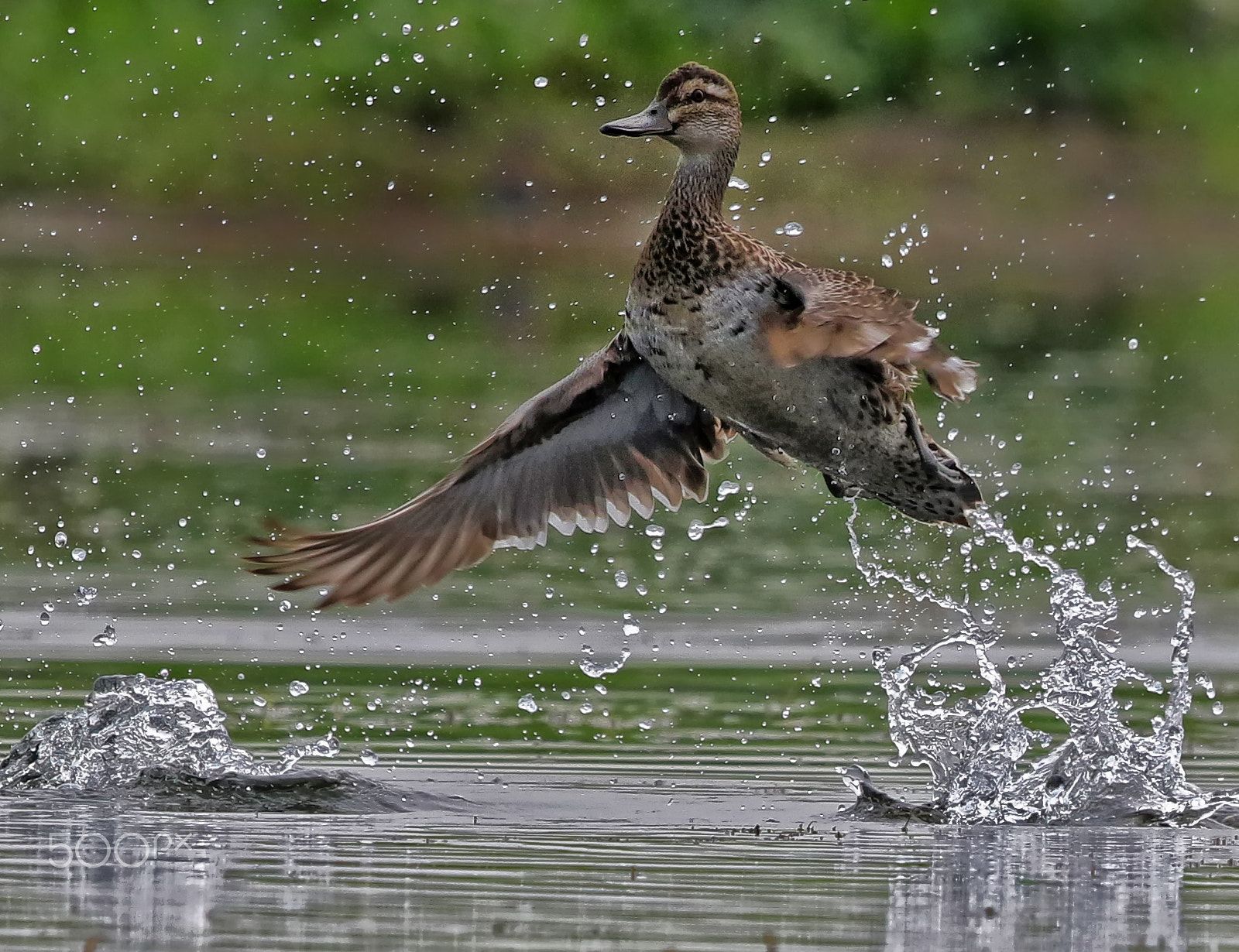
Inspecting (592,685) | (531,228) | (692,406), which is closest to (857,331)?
(692,406)

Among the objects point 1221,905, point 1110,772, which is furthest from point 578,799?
point 1221,905

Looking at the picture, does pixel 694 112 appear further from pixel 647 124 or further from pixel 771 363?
pixel 771 363

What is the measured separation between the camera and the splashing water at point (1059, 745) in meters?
6.88

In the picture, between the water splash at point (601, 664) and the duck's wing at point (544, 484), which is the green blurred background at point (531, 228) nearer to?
the water splash at point (601, 664)

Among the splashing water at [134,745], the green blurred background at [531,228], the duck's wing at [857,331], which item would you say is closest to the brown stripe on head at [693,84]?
the duck's wing at [857,331]

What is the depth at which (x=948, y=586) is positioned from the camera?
1085 centimetres

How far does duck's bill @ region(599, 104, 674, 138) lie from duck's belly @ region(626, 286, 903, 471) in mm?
521

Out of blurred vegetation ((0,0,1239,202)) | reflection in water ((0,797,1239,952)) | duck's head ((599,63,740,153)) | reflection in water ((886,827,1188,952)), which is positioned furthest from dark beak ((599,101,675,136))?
blurred vegetation ((0,0,1239,202))

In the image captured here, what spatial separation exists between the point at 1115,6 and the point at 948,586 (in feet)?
62.4

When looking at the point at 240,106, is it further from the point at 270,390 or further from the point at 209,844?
the point at 209,844

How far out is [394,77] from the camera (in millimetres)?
27312

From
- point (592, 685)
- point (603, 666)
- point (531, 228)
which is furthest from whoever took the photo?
point (531, 228)

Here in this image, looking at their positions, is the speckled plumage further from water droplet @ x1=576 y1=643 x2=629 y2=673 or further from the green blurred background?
the green blurred background

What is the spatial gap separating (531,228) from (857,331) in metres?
19.3
